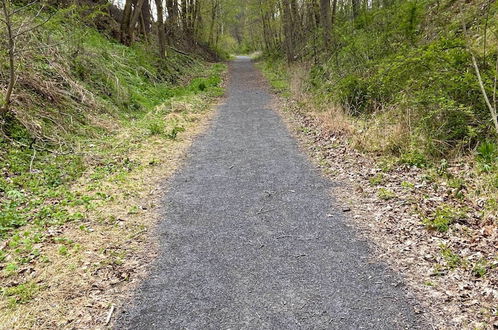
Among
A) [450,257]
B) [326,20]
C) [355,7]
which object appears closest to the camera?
[450,257]

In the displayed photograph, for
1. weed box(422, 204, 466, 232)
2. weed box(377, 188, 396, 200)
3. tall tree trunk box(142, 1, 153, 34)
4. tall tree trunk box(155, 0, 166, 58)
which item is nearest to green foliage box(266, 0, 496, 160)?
weed box(377, 188, 396, 200)

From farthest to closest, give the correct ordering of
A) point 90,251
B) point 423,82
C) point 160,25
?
point 160,25 → point 423,82 → point 90,251

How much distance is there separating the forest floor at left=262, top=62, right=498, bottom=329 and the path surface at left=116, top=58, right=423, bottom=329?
0.71 feet

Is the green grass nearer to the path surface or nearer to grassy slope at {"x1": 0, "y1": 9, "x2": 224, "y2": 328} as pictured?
grassy slope at {"x1": 0, "y1": 9, "x2": 224, "y2": 328}

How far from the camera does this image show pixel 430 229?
3.90 metres

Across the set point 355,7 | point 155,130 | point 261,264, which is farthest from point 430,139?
point 355,7

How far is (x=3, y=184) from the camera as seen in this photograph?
4910mm

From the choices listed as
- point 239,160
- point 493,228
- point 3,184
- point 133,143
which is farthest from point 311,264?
point 133,143

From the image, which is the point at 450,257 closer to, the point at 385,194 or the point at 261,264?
the point at 385,194

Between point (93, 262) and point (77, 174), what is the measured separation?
8.26ft

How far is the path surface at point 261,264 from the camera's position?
9.28 ft

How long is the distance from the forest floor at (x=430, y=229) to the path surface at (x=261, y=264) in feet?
0.71

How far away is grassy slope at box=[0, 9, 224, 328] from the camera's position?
324cm

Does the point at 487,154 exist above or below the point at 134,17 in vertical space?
below
